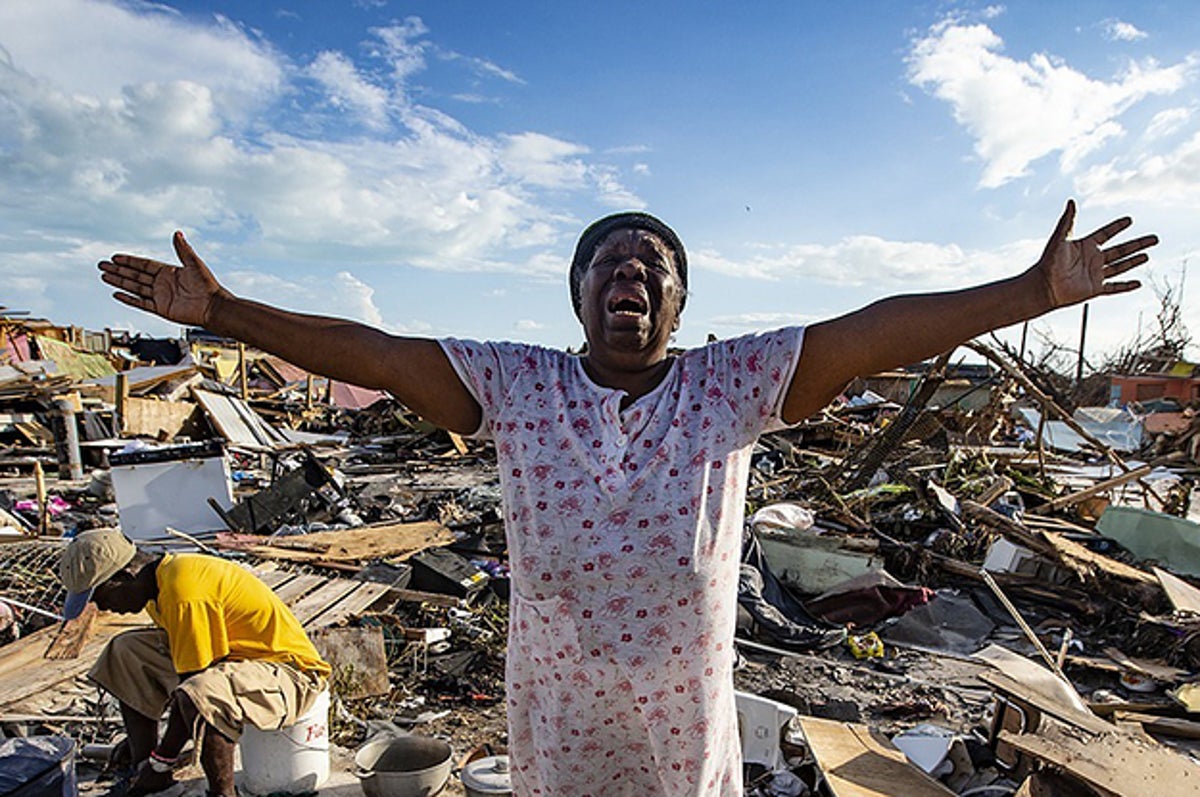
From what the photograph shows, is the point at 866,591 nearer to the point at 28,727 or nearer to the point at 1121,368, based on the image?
the point at 28,727

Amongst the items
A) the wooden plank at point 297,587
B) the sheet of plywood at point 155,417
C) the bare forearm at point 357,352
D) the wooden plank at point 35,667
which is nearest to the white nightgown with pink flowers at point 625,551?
the bare forearm at point 357,352

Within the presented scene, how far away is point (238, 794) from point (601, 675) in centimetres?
282

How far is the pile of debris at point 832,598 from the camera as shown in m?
3.79

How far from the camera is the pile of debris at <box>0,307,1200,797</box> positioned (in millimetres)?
3793

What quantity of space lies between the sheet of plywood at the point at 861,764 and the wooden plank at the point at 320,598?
136 inches

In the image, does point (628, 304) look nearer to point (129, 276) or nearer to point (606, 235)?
point (606, 235)

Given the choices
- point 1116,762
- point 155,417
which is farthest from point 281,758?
point 155,417

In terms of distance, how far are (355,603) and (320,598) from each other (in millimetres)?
295

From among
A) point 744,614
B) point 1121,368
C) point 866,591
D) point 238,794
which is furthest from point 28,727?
point 1121,368

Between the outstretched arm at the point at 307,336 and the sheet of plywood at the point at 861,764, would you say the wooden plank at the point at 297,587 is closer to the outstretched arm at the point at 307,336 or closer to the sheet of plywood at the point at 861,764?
the sheet of plywood at the point at 861,764

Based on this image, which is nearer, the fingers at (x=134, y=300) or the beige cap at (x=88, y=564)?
the fingers at (x=134, y=300)

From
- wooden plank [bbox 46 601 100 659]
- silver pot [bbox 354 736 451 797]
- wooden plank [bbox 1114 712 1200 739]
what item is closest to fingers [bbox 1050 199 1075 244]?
silver pot [bbox 354 736 451 797]

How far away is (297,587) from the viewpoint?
610cm

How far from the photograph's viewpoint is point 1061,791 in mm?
3191
